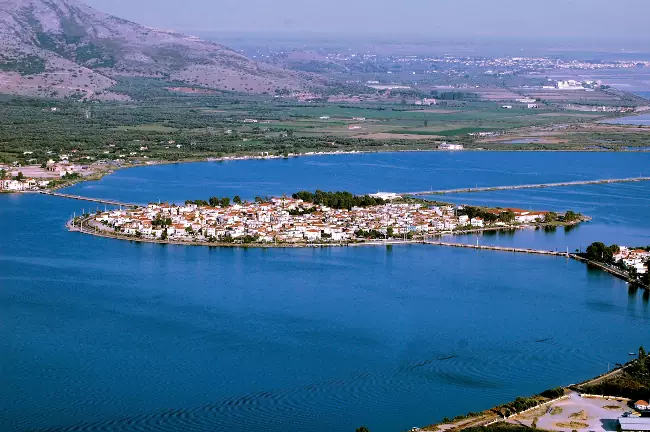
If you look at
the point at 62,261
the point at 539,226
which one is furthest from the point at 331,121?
the point at 62,261

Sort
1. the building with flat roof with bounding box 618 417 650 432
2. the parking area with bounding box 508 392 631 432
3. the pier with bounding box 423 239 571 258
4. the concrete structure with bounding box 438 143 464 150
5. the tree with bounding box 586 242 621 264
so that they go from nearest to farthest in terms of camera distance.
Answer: the building with flat roof with bounding box 618 417 650 432 → the parking area with bounding box 508 392 631 432 → the tree with bounding box 586 242 621 264 → the pier with bounding box 423 239 571 258 → the concrete structure with bounding box 438 143 464 150

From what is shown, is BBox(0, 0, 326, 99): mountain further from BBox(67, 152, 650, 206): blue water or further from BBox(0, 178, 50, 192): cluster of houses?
BBox(0, 178, 50, 192): cluster of houses

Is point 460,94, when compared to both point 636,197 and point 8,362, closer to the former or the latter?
point 636,197

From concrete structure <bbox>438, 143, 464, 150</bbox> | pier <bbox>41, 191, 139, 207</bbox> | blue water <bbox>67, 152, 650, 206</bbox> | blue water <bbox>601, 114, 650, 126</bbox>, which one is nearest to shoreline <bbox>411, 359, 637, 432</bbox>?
pier <bbox>41, 191, 139, 207</bbox>

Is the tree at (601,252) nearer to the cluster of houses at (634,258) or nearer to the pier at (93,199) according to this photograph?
the cluster of houses at (634,258)

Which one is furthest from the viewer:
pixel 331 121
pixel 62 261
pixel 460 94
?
pixel 460 94

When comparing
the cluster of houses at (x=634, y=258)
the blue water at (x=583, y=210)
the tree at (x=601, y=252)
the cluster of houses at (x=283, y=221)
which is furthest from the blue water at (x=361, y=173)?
the cluster of houses at (x=634, y=258)
